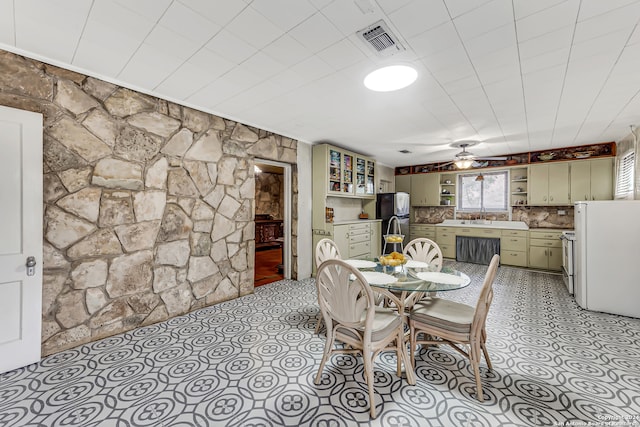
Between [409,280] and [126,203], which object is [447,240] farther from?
[126,203]

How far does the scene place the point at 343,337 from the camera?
1916mm

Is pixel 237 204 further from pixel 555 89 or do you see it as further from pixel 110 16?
pixel 555 89

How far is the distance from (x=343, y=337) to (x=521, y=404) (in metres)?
1.25

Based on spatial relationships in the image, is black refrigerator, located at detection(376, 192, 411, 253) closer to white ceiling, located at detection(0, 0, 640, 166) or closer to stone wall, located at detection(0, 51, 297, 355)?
white ceiling, located at detection(0, 0, 640, 166)

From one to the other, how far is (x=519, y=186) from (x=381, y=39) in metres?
5.77

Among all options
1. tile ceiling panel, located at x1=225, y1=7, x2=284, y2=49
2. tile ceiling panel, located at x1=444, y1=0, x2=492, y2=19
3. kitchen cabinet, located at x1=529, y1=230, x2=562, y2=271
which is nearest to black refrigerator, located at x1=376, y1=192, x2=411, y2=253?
kitchen cabinet, located at x1=529, y1=230, x2=562, y2=271

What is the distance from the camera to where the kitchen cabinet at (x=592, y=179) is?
4.75 meters

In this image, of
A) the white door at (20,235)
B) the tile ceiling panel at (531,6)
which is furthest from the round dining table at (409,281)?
the white door at (20,235)

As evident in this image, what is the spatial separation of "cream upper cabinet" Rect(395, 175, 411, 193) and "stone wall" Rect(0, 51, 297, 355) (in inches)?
198

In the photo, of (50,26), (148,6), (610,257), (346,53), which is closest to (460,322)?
(346,53)

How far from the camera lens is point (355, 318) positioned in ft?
5.90

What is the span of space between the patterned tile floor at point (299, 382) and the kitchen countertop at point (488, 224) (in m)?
3.06

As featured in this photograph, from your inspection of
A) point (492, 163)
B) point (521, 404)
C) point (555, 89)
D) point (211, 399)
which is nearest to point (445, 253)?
point (492, 163)

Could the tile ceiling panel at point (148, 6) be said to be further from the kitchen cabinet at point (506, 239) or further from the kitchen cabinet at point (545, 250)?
the kitchen cabinet at point (545, 250)
